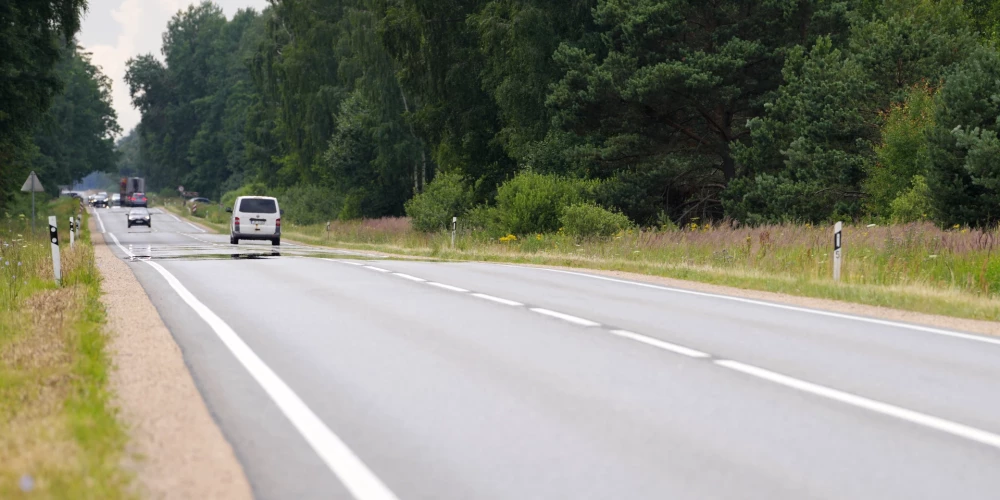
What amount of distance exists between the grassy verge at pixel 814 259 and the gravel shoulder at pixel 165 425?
9.10 meters

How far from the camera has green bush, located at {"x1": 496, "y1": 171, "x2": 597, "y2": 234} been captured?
3447cm

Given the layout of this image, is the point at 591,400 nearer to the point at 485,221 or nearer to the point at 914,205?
the point at 914,205

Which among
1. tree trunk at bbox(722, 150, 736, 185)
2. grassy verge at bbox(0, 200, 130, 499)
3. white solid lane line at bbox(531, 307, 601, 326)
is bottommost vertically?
white solid lane line at bbox(531, 307, 601, 326)

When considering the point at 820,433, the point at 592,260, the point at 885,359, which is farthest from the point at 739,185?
the point at 820,433

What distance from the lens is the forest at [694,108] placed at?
1237 inches

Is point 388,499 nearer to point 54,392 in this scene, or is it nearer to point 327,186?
point 54,392

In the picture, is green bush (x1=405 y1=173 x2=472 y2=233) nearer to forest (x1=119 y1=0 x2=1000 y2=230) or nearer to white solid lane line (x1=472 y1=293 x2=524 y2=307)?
forest (x1=119 y1=0 x2=1000 y2=230)

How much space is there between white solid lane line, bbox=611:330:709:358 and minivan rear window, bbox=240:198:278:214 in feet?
102

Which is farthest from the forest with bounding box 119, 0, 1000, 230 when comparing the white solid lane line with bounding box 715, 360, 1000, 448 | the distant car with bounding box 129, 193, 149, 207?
the distant car with bounding box 129, 193, 149, 207

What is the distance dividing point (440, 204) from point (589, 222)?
42.5 ft

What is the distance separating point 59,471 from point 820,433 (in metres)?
4.15

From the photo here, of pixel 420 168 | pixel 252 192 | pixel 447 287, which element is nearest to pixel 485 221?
pixel 447 287

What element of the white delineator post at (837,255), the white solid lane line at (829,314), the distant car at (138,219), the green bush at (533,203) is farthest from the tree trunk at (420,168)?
the white delineator post at (837,255)

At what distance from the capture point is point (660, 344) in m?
10.4
